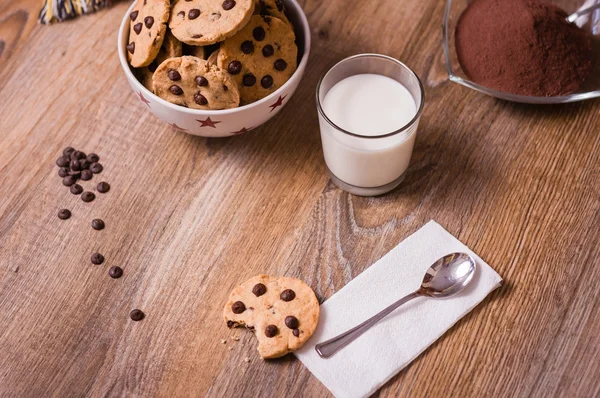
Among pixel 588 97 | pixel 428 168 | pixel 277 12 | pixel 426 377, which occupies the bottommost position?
pixel 426 377

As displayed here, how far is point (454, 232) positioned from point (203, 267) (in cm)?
52

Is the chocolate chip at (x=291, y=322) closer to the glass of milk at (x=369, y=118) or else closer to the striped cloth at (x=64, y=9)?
the glass of milk at (x=369, y=118)

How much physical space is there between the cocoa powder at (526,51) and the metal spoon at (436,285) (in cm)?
43

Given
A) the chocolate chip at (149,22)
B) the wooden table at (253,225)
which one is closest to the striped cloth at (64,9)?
the wooden table at (253,225)

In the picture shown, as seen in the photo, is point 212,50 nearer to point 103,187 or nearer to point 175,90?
point 175,90

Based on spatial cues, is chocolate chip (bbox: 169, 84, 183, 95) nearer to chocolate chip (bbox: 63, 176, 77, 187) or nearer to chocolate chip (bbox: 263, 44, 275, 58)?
chocolate chip (bbox: 263, 44, 275, 58)

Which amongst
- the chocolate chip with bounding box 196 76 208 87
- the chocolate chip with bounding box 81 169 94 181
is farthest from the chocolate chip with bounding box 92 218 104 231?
the chocolate chip with bounding box 196 76 208 87

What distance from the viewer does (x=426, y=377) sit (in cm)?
113

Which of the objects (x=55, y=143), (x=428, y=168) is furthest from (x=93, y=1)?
(x=428, y=168)

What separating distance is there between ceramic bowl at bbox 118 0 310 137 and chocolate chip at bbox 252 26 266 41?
103mm

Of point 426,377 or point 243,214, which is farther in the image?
point 243,214

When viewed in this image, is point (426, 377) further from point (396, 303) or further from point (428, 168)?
point (428, 168)

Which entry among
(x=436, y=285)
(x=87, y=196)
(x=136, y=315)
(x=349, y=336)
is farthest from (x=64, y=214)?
(x=436, y=285)

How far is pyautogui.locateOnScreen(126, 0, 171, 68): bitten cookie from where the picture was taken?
1.22m
